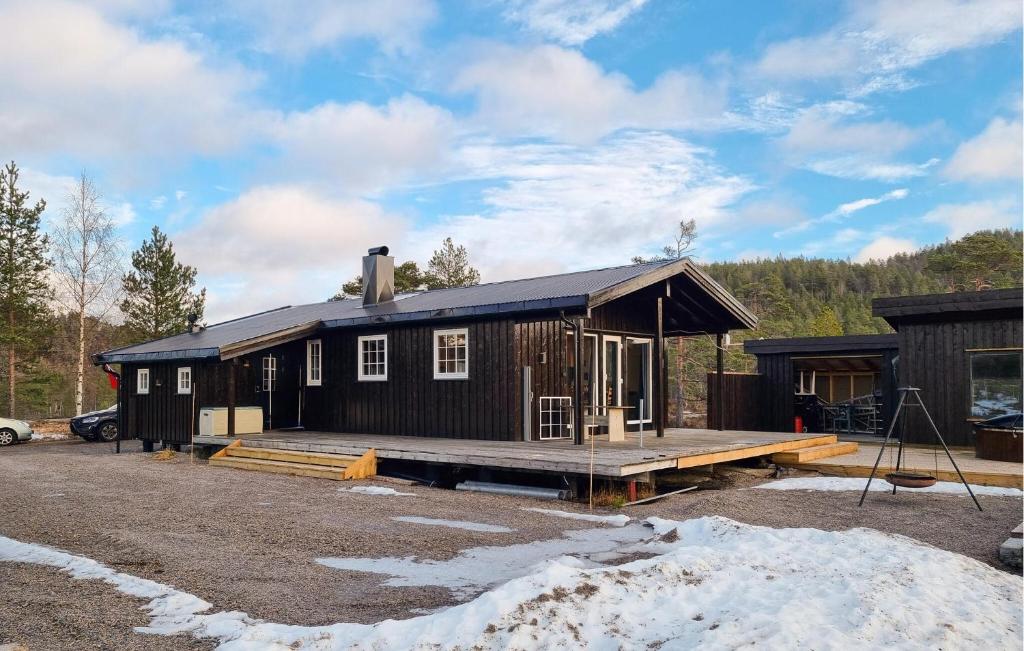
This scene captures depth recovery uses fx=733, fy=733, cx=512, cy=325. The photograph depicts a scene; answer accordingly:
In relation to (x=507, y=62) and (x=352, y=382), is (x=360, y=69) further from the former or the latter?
(x=352, y=382)

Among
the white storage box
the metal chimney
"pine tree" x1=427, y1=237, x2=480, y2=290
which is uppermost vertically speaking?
"pine tree" x1=427, y1=237, x2=480, y2=290

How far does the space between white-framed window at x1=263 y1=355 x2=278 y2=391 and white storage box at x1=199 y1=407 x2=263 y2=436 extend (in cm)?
91

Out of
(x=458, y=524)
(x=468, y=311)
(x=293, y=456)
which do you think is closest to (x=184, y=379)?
(x=293, y=456)

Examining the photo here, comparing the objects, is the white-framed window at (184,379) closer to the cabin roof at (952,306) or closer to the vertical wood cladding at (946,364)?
the cabin roof at (952,306)

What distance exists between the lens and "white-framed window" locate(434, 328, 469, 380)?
1253 cm

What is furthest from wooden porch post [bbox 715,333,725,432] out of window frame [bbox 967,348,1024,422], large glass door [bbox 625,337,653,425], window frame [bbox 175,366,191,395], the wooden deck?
window frame [bbox 175,366,191,395]

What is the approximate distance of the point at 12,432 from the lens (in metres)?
18.9

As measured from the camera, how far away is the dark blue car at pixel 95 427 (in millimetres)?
19312

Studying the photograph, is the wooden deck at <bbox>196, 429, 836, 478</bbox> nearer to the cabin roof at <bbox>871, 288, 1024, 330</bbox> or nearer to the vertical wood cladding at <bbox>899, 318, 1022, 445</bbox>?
the vertical wood cladding at <bbox>899, 318, 1022, 445</bbox>

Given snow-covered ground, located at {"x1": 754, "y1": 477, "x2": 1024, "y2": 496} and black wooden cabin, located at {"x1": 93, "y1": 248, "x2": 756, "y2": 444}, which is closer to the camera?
snow-covered ground, located at {"x1": 754, "y1": 477, "x2": 1024, "y2": 496}

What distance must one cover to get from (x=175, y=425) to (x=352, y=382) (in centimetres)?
397

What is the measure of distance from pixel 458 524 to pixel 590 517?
142 cm

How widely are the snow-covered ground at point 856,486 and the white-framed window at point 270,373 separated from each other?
10.0m

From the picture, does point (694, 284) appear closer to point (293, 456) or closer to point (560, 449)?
point (560, 449)
